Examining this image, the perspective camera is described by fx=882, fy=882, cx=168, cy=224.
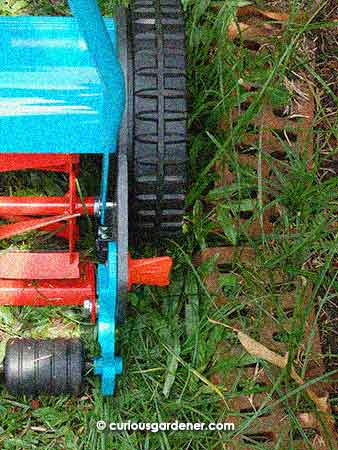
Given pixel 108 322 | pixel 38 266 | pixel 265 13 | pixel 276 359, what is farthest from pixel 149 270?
pixel 265 13

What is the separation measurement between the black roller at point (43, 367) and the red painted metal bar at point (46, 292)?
0.32 feet

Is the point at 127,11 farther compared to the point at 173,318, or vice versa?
the point at 173,318

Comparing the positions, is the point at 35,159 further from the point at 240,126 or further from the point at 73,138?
the point at 240,126

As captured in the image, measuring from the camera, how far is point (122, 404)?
2055mm

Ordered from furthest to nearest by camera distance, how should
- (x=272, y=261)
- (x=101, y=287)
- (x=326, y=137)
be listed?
(x=326, y=137), (x=272, y=261), (x=101, y=287)

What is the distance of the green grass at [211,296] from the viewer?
2023 mm

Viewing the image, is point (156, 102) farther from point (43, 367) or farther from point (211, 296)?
point (43, 367)

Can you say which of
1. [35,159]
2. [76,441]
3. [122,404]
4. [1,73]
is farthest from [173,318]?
[1,73]

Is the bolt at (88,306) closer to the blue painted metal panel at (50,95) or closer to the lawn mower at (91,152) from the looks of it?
the lawn mower at (91,152)

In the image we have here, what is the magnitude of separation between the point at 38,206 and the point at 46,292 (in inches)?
7.8

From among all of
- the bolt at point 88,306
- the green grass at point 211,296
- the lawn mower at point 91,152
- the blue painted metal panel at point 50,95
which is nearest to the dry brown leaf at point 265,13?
the green grass at point 211,296

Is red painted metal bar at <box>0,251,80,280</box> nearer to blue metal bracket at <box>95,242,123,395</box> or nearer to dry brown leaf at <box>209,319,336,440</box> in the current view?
blue metal bracket at <box>95,242,123,395</box>

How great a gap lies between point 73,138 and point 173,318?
21.2 inches

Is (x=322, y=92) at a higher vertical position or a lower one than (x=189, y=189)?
higher
